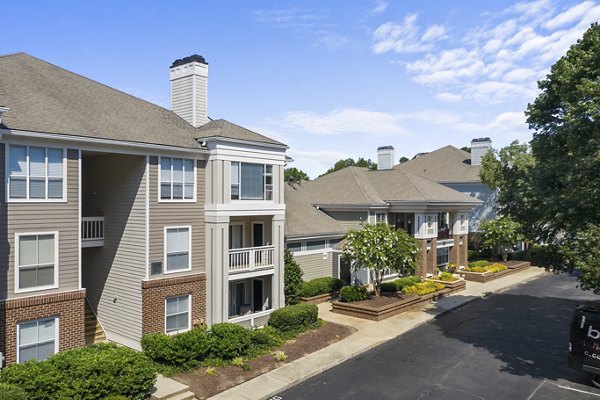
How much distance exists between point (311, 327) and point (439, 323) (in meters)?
6.62

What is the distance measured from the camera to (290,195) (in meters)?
33.2

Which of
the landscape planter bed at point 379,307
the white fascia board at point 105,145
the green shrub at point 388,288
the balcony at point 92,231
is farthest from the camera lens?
the green shrub at point 388,288

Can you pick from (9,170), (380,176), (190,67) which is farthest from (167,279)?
(380,176)

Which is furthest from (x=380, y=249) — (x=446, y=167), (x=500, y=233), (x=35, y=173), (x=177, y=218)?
(x=446, y=167)

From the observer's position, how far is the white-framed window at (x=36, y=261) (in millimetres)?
14701

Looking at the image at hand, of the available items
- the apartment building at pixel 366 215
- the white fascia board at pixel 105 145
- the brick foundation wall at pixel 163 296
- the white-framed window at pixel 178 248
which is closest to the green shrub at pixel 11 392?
the brick foundation wall at pixel 163 296

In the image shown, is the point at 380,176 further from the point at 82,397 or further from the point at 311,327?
the point at 82,397

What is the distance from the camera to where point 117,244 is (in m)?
19.0

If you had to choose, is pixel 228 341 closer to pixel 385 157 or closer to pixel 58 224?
pixel 58 224

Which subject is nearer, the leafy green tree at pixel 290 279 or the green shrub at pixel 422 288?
the leafy green tree at pixel 290 279

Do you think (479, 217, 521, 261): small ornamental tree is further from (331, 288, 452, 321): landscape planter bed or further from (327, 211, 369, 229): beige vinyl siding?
(331, 288, 452, 321): landscape planter bed

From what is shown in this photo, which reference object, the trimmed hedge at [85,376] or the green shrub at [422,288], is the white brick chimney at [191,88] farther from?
the green shrub at [422,288]

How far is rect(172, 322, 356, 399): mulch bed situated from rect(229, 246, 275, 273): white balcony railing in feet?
12.3

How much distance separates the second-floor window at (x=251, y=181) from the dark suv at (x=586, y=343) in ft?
43.0
